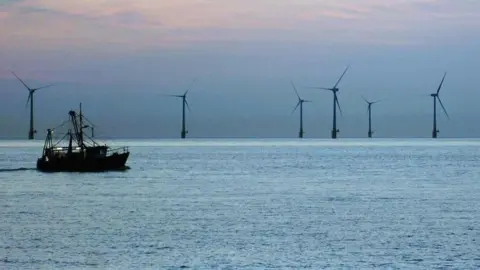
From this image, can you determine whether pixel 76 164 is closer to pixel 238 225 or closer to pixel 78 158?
pixel 78 158

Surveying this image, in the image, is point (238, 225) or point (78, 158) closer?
point (238, 225)

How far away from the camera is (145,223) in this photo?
81125 millimetres

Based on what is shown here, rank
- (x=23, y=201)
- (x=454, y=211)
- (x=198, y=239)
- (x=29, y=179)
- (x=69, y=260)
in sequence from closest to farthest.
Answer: (x=69, y=260)
(x=198, y=239)
(x=454, y=211)
(x=23, y=201)
(x=29, y=179)

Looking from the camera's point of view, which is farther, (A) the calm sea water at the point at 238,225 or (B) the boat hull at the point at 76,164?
(B) the boat hull at the point at 76,164

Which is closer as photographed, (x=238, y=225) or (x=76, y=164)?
(x=238, y=225)

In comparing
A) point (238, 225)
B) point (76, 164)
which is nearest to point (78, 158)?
point (76, 164)

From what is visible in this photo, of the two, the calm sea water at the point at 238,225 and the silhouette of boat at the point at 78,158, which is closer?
the calm sea water at the point at 238,225

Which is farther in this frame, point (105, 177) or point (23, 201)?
point (105, 177)

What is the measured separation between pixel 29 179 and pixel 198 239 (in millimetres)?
86475

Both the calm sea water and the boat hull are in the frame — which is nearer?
the calm sea water

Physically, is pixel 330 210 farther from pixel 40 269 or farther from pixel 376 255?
pixel 40 269

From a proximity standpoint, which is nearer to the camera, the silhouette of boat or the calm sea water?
the calm sea water

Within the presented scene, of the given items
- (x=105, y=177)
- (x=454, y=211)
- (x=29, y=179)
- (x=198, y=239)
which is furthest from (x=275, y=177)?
(x=198, y=239)

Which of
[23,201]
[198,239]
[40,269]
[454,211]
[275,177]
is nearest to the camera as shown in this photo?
[40,269]
